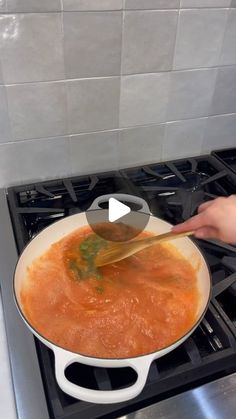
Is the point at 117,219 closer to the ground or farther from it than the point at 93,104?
closer to the ground

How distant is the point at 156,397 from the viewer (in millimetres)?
477

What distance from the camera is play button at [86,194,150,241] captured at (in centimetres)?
68

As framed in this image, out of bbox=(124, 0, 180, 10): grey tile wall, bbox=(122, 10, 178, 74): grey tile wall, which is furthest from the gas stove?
bbox=(124, 0, 180, 10): grey tile wall

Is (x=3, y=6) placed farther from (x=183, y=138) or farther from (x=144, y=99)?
(x=183, y=138)

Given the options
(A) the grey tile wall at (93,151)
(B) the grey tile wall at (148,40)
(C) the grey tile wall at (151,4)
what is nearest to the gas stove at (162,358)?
(A) the grey tile wall at (93,151)

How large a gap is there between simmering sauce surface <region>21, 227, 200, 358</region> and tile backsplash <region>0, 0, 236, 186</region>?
0.23 m

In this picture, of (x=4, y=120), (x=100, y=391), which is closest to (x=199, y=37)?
(x=4, y=120)

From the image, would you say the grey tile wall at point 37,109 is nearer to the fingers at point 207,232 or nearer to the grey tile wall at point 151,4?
the grey tile wall at point 151,4

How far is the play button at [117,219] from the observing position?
26.6 inches

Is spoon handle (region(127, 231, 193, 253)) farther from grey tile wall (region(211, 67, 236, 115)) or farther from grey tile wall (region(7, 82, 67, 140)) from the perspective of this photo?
grey tile wall (region(211, 67, 236, 115))

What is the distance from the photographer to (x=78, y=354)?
0.42 meters

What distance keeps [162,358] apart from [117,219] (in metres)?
0.26

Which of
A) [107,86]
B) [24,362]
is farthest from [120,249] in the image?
[107,86]

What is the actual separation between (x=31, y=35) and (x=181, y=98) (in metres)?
0.34
